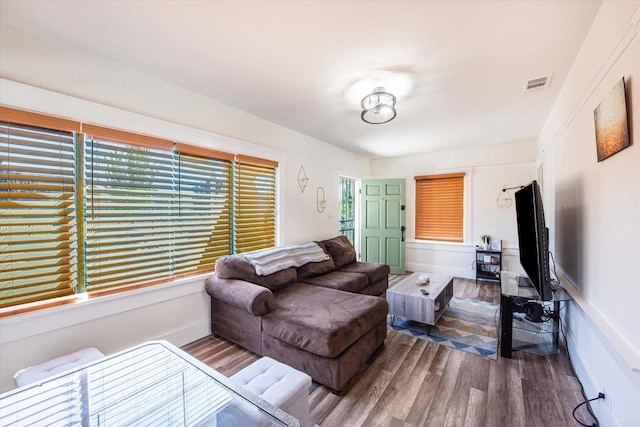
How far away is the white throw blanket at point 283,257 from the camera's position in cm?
282

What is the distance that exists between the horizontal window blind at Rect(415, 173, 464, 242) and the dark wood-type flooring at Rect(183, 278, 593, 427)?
298 cm

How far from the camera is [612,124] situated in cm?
138

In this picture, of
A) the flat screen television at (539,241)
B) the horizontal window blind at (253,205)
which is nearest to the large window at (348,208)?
the horizontal window blind at (253,205)

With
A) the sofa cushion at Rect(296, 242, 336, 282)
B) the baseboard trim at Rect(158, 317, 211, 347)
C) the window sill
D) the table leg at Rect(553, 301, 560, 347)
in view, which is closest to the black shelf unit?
the table leg at Rect(553, 301, 560, 347)

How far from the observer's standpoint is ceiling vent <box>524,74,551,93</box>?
2373 millimetres

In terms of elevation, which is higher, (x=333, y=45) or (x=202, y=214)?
(x=333, y=45)

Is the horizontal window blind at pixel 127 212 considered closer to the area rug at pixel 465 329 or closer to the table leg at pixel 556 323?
the area rug at pixel 465 329

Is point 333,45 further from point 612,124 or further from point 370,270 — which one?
point 370,270

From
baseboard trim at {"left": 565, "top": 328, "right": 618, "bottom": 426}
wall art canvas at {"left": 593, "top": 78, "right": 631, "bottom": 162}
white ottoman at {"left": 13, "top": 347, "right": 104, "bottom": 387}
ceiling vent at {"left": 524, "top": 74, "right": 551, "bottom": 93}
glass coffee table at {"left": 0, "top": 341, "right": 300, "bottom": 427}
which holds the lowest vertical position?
baseboard trim at {"left": 565, "top": 328, "right": 618, "bottom": 426}

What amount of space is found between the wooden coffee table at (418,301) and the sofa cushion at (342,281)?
0.49m

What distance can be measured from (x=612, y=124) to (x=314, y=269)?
2901 mm

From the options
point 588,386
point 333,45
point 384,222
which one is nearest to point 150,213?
point 333,45

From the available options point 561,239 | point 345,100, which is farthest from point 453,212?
point 345,100

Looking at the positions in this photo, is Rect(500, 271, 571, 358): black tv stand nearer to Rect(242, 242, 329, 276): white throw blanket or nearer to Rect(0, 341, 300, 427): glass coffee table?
Rect(242, 242, 329, 276): white throw blanket
